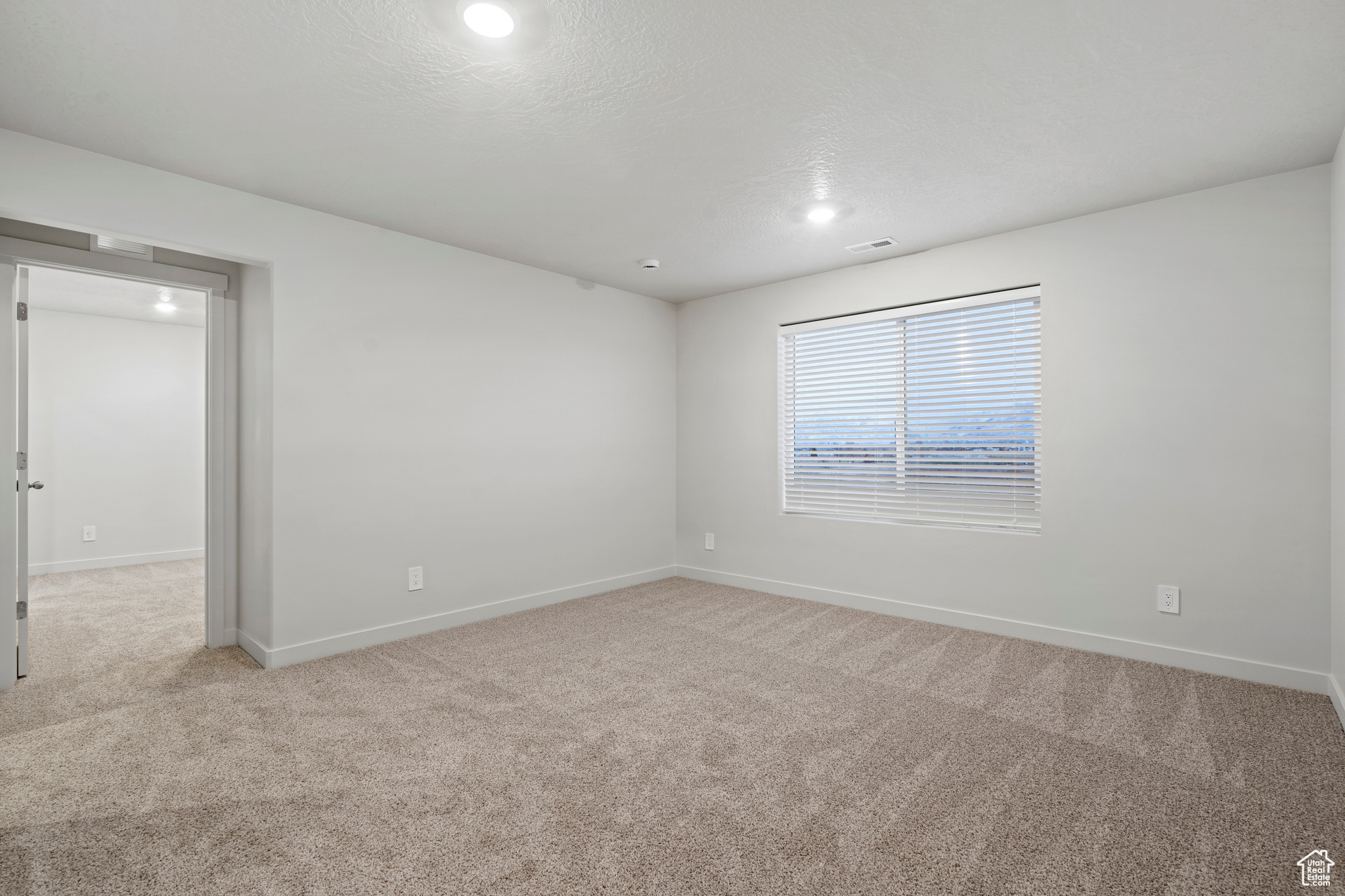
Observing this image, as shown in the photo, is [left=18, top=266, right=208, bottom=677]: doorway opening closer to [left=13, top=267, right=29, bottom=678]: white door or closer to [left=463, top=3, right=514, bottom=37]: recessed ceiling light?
[left=13, top=267, right=29, bottom=678]: white door

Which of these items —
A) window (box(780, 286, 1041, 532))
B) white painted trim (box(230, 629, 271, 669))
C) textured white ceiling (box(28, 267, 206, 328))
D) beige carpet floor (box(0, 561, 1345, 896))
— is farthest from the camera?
textured white ceiling (box(28, 267, 206, 328))

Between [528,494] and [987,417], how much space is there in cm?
301

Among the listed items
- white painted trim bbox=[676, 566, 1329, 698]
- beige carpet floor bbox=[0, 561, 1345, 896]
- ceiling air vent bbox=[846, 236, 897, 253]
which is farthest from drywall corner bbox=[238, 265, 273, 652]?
ceiling air vent bbox=[846, 236, 897, 253]

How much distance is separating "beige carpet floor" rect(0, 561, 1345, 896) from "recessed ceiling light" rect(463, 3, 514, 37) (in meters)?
2.35

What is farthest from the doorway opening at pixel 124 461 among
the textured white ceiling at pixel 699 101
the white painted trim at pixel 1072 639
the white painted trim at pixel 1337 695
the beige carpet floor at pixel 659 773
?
the white painted trim at pixel 1337 695

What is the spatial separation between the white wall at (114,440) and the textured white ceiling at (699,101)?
3845 millimetres

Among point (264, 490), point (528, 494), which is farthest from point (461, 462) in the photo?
point (264, 490)

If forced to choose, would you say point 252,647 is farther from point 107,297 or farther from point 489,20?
point 107,297

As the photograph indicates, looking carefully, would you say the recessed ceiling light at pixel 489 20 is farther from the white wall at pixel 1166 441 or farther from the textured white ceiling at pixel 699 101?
the white wall at pixel 1166 441

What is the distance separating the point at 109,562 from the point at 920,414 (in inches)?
280

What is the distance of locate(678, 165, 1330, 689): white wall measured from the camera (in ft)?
9.16

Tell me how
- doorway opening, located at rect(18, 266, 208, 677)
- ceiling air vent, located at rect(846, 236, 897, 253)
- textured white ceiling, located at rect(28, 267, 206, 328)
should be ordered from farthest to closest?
1. doorway opening, located at rect(18, 266, 208, 677)
2. textured white ceiling, located at rect(28, 267, 206, 328)
3. ceiling air vent, located at rect(846, 236, 897, 253)

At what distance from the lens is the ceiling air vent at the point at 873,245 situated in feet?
12.2

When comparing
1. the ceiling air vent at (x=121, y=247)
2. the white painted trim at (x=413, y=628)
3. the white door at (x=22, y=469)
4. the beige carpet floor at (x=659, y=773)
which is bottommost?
the beige carpet floor at (x=659, y=773)
